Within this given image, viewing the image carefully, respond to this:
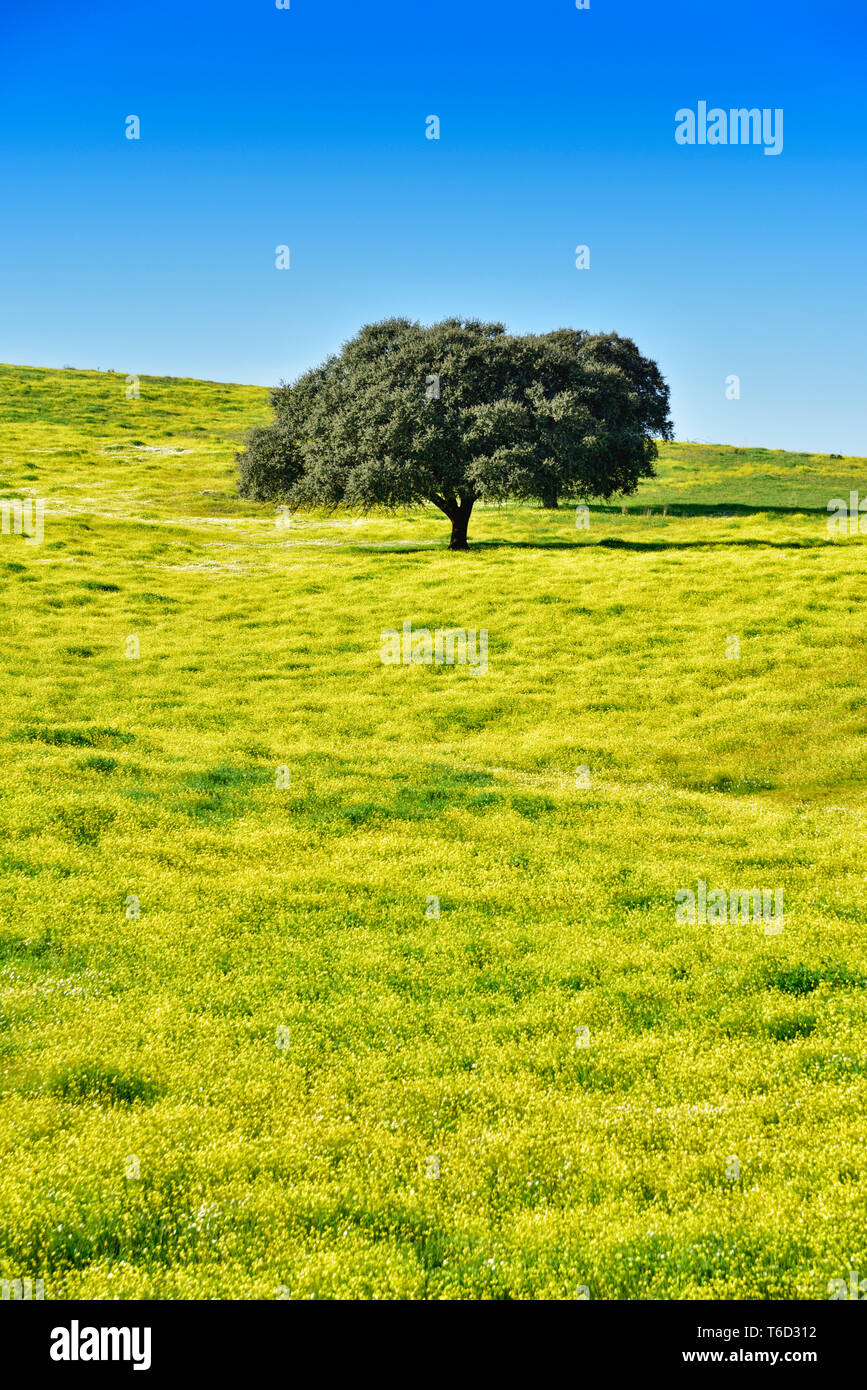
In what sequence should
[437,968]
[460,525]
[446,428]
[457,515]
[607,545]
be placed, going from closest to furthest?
[437,968] → [446,428] → [607,545] → [457,515] → [460,525]

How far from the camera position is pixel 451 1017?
36.4ft

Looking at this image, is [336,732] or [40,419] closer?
[336,732]

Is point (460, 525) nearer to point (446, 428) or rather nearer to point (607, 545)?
point (446, 428)

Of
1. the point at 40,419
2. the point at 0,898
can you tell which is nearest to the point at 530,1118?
the point at 0,898

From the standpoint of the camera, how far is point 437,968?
40.4 feet

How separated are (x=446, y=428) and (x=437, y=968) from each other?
138 feet

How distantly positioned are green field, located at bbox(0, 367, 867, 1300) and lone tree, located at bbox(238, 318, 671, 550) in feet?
55.8

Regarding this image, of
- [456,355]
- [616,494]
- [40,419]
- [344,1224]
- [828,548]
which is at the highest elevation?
[40,419]

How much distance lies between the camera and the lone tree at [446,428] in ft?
162

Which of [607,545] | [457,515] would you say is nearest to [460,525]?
[457,515]

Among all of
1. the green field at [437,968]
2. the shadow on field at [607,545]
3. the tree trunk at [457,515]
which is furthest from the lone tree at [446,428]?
the green field at [437,968]

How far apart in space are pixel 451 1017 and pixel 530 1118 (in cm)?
220

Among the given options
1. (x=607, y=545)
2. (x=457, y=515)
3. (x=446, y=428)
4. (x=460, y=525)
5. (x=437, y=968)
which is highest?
(x=446, y=428)

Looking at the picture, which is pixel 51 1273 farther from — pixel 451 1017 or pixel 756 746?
pixel 756 746
